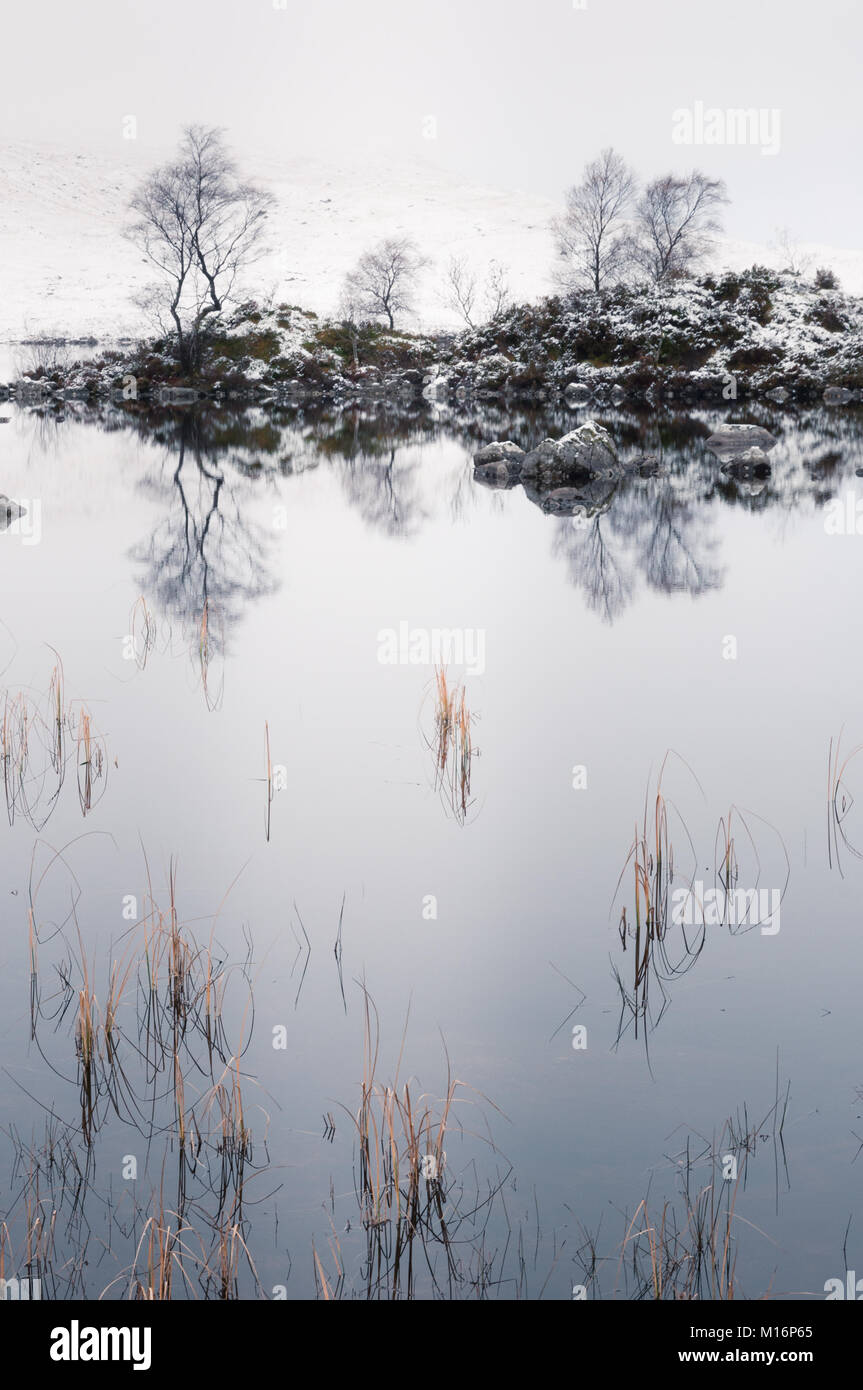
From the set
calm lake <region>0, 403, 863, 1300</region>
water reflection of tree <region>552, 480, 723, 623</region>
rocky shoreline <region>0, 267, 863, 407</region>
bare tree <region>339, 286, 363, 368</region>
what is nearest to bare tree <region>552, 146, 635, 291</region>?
rocky shoreline <region>0, 267, 863, 407</region>

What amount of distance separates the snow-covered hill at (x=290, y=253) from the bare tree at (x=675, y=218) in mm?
27410

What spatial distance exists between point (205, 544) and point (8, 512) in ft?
22.4

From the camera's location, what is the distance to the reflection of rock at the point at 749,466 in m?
30.8

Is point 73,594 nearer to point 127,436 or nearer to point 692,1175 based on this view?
point 692,1175

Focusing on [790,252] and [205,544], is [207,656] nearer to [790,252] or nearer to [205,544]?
[205,544]

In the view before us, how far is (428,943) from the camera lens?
723cm

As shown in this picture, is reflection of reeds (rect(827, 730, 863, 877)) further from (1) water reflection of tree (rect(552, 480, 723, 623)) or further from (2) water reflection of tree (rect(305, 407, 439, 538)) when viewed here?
(2) water reflection of tree (rect(305, 407, 439, 538))

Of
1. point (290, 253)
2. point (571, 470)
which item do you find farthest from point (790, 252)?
point (571, 470)

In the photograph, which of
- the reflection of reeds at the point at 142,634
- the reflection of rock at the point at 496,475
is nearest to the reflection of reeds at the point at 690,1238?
the reflection of reeds at the point at 142,634

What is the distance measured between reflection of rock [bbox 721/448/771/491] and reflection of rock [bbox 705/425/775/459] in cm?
355

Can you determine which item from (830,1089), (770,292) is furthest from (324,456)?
(770,292)

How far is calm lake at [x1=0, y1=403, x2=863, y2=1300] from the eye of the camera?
4.80 m

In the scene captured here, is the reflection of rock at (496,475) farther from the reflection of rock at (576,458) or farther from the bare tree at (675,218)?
the bare tree at (675,218)

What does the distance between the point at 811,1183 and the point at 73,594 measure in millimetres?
15625
